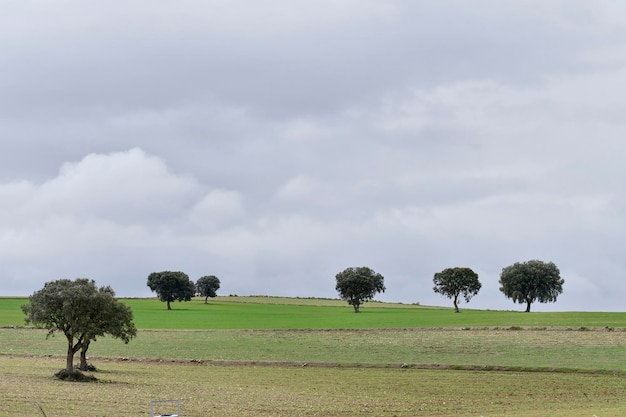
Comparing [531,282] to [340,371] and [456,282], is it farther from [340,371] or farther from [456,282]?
[340,371]

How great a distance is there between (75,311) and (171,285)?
126813 mm

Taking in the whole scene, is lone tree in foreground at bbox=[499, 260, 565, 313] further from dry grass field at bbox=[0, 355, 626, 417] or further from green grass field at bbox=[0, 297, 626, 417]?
dry grass field at bbox=[0, 355, 626, 417]

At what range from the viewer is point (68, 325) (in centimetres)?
5262

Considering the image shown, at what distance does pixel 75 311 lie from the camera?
51875 mm

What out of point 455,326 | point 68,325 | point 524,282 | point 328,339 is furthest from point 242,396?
point 524,282

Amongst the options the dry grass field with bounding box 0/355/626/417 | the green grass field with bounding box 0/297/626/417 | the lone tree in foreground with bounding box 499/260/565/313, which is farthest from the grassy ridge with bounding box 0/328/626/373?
the lone tree in foreground with bounding box 499/260/565/313

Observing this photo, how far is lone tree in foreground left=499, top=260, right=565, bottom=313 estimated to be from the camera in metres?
164

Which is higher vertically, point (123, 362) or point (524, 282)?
point (524, 282)

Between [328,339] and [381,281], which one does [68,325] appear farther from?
[381,281]

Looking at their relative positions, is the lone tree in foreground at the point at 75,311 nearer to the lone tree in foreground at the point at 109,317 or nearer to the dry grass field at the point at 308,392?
the lone tree in foreground at the point at 109,317

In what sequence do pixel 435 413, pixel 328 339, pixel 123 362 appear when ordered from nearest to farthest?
pixel 435 413 → pixel 123 362 → pixel 328 339

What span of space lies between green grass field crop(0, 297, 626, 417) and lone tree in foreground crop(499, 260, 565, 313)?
6164 cm

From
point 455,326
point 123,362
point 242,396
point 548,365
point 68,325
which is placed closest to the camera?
point 242,396

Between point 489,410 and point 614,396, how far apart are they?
10.2 metres
